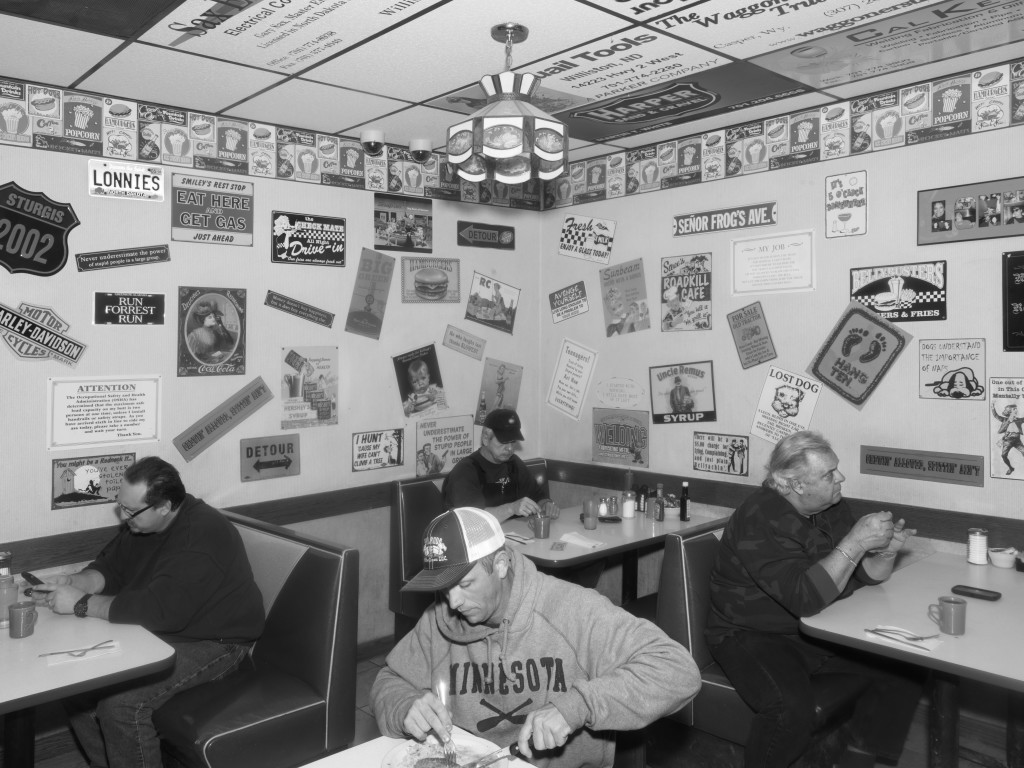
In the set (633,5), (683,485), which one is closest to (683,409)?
(683,485)

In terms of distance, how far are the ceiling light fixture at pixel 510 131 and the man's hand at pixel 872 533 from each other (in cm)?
161

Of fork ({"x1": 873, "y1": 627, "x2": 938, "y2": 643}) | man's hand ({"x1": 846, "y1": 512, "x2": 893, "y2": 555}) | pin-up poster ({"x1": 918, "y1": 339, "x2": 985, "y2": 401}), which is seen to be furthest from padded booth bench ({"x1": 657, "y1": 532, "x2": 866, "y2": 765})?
pin-up poster ({"x1": 918, "y1": 339, "x2": 985, "y2": 401})

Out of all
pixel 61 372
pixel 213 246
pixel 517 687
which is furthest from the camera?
pixel 213 246

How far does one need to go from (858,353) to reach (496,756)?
288cm

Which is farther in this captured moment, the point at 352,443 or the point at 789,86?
the point at 352,443

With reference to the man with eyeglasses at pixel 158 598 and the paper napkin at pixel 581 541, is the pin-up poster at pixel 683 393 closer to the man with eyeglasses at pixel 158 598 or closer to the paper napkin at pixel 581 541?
the paper napkin at pixel 581 541

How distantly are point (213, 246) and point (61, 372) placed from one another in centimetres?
90

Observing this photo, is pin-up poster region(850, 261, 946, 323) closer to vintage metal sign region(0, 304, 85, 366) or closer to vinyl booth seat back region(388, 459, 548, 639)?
vinyl booth seat back region(388, 459, 548, 639)

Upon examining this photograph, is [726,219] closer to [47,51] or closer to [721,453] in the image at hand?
[721,453]

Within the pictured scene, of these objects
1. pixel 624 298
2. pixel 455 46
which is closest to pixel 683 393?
pixel 624 298

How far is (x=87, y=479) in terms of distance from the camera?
11.9 feet

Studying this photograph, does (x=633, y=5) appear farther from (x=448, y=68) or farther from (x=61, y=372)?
(x=61, y=372)

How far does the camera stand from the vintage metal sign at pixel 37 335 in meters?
3.43

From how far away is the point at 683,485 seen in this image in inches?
170
